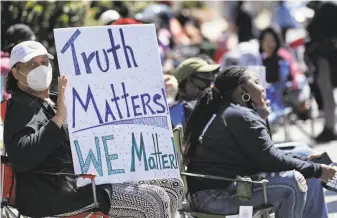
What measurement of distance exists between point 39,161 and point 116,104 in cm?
55

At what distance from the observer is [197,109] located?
20.3 ft

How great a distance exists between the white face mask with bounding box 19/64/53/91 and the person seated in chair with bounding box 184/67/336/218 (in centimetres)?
119

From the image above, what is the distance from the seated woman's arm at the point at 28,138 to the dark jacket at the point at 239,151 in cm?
120

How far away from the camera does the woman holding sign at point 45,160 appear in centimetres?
510

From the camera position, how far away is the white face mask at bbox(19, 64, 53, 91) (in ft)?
17.6

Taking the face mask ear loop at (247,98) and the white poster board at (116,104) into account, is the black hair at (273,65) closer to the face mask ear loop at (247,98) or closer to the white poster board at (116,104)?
the face mask ear loop at (247,98)

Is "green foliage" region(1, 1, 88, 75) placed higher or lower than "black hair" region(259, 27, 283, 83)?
higher

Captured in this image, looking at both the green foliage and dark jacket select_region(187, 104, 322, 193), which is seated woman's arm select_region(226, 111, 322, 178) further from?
the green foliage

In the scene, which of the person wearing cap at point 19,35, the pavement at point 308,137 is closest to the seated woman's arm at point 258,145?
the pavement at point 308,137

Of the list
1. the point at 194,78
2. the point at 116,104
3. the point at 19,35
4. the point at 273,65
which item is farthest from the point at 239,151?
the point at 273,65

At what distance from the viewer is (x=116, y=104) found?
532cm

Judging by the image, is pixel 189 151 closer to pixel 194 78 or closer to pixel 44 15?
pixel 194 78

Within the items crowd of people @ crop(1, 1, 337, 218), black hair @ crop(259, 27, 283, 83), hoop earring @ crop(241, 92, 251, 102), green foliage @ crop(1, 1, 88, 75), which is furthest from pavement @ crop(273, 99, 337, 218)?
green foliage @ crop(1, 1, 88, 75)

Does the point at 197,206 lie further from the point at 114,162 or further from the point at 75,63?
the point at 75,63
